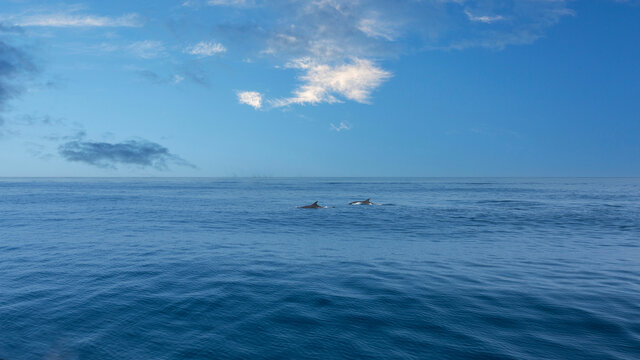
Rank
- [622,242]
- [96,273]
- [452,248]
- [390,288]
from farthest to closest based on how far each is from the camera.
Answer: [622,242], [452,248], [96,273], [390,288]

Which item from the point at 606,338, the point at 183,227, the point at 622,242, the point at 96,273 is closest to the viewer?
the point at 606,338

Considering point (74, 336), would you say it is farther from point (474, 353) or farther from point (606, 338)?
point (606, 338)

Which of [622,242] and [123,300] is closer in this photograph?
[123,300]

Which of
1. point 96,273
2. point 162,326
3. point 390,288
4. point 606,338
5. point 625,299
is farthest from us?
point 96,273

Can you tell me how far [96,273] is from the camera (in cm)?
1689

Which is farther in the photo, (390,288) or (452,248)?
(452,248)

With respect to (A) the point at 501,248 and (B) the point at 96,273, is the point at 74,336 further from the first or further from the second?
(A) the point at 501,248

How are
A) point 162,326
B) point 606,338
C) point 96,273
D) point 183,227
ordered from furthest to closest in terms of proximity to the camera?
point 183,227 < point 96,273 < point 162,326 < point 606,338

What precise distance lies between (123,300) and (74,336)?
3030 millimetres

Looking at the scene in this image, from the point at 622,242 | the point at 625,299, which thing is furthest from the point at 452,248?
the point at 622,242

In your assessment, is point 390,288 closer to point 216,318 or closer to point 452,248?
point 216,318

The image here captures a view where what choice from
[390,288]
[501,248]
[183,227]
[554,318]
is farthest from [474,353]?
[183,227]

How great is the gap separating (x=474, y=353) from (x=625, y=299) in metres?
8.43

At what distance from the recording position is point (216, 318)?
1145 centimetres
